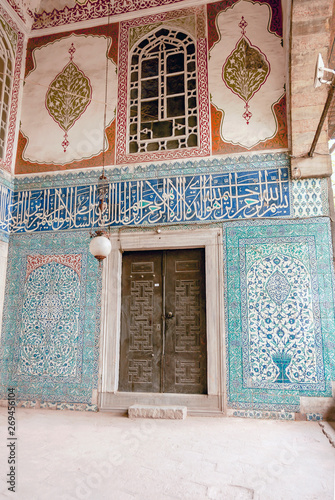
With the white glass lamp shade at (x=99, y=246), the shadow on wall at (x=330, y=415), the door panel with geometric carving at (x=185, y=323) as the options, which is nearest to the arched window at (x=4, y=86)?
the white glass lamp shade at (x=99, y=246)

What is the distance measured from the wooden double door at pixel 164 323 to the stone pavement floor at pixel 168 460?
0.56m

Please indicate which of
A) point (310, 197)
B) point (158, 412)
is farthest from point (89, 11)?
point (158, 412)

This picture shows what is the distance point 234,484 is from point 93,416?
6.86 feet

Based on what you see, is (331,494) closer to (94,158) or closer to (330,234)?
(330,234)

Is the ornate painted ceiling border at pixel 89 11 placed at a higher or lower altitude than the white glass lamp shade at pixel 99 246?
higher

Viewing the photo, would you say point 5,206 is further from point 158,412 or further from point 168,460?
point 168,460

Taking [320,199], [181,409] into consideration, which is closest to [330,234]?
[320,199]

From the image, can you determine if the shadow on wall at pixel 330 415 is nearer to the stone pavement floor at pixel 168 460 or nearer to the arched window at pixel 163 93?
the stone pavement floor at pixel 168 460

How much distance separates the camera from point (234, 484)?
2.20 meters

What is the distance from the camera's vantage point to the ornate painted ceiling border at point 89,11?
16.8ft

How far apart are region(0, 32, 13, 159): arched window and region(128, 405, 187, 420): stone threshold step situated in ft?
10.9

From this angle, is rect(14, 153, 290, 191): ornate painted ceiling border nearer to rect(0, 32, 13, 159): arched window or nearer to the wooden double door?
rect(0, 32, 13, 159): arched window

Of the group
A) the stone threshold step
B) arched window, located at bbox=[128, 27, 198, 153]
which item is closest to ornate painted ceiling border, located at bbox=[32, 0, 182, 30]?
arched window, located at bbox=[128, 27, 198, 153]

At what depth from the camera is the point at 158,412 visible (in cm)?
384
